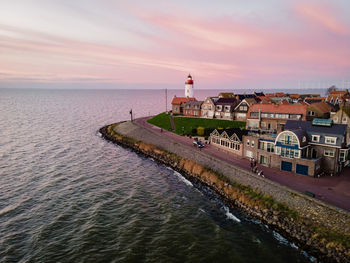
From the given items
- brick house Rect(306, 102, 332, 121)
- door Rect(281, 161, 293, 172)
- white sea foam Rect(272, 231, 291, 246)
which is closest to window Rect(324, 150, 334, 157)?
door Rect(281, 161, 293, 172)

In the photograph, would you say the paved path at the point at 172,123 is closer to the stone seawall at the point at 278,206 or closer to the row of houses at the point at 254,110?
the row of houses at the point at 254,110

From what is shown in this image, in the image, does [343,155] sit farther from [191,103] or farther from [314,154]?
[191,103]

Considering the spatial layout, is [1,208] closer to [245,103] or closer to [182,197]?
[182,197]

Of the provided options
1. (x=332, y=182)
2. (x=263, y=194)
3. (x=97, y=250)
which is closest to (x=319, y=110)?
(x=332, y=182)

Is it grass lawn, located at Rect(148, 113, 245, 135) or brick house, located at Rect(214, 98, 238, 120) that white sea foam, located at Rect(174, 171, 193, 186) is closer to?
grass lawn, located at Rect(148, 113, 245, 135)

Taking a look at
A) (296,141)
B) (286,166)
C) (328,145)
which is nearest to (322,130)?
(328,145)

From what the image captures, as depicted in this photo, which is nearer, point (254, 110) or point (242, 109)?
point (254, 110)
